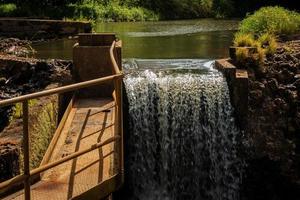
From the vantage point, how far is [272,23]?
17.4 m

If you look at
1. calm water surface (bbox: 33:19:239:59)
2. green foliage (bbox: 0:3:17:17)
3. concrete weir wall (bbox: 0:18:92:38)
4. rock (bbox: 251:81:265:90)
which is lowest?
rock (bbox: 251:81:265:90)

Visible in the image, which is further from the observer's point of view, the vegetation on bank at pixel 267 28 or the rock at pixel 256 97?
the vegetation on bank at pixel 267 28

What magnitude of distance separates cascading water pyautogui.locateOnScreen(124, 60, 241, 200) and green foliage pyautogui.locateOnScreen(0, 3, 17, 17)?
16.8 meters

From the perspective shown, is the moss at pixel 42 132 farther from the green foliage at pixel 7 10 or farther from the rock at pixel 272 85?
the green foliage at pixel 7 10

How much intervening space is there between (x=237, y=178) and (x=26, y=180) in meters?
8.01

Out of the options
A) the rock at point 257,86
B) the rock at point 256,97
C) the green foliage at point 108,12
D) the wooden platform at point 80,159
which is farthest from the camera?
the green foliage at point 108,12

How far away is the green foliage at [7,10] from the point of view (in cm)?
2770

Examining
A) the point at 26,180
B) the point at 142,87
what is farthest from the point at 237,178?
the point at 26,180

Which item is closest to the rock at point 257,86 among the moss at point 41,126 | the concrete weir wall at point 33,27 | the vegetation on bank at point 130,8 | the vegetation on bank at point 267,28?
the vegetation on bank at point 267,28

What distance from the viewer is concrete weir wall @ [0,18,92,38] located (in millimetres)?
22031

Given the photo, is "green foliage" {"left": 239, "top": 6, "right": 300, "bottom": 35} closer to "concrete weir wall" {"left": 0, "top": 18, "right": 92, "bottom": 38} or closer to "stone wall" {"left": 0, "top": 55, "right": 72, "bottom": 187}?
"stone wall" {"left": 0, "top": 55, "right": 72, "bottom": 187}

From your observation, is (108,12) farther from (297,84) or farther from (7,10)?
(297,84)

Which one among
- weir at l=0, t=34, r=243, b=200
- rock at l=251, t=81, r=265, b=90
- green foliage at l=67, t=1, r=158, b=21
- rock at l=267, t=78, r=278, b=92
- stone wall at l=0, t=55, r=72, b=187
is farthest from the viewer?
green foliage at l=67, t=1, r=158, b=21

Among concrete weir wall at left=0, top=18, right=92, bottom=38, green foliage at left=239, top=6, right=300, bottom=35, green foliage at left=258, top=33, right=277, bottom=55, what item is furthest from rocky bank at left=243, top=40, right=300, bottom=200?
concrete weir wall at left=0, top=18, right=92, bottom=38
